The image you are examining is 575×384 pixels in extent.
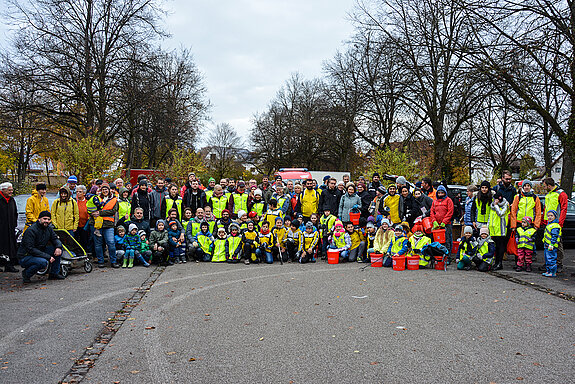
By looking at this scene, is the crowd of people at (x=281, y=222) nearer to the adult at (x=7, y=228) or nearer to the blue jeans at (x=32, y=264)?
the adult at (x=7, y=228)

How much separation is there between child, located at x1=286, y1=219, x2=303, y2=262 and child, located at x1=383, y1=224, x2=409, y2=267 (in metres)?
2.38

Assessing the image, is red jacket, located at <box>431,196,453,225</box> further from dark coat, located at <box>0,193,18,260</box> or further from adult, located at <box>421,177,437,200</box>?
dark coat, located at <box>0,193,18,260</box>

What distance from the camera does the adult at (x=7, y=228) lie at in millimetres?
10273

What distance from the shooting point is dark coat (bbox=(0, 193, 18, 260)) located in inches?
404

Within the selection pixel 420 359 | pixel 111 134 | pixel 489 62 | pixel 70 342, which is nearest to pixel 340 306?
pixel 420 359

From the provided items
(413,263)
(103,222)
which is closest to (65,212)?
(103,222)

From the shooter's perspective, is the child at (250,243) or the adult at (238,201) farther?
the adult at (238,201)

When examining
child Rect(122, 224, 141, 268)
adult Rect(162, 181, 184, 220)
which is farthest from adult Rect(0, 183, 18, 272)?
adult Rect(162, 181, 184, 220)

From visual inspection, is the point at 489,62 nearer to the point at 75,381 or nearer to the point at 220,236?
the point at 220,236

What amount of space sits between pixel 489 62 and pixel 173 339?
45.0 feet

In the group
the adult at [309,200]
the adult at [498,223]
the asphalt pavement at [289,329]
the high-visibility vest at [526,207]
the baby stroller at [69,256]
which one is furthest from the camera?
the adult at [309,200]

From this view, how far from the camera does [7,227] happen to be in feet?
33.8

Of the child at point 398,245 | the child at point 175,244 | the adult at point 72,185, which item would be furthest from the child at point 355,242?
the adult at point 72,185

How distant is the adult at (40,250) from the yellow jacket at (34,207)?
1203 millimetres
